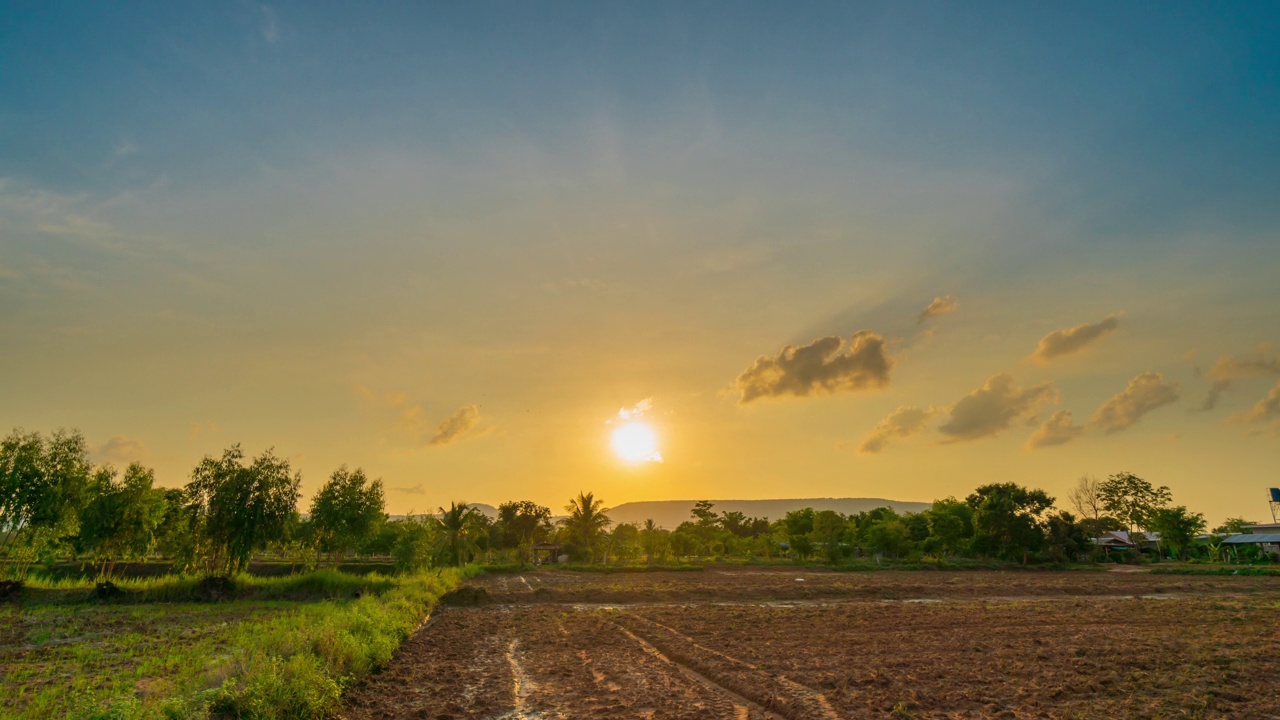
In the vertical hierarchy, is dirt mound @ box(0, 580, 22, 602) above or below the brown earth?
below

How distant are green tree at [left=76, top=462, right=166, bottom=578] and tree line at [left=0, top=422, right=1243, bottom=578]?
65 mm

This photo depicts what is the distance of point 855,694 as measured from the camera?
11195 millimetres

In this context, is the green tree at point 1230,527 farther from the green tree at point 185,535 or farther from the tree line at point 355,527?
the green tree at point 185,535

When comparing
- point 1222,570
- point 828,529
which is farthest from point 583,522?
point 1222,570

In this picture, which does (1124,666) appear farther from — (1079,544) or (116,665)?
(1079,544)

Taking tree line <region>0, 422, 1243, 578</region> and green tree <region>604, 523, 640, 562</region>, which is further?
green tree <region>604, 523, 640, 562</region>

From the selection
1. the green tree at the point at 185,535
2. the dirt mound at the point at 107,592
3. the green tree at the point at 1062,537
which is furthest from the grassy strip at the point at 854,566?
the dirt mound at the point at 107,592

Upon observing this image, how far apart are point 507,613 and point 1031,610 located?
21587 mm

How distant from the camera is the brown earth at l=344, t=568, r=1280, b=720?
1055 cm

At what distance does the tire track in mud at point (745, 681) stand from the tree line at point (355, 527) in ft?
84.6

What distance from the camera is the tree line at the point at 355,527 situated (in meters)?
28.4

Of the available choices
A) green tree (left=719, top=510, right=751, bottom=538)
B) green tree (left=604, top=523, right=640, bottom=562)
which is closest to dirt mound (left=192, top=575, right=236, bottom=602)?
green tree (left=604, top=523, right=640, bottom=562)

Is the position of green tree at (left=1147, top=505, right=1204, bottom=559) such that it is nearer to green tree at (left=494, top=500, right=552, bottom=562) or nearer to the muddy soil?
the muddy soil

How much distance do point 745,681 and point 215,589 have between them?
28.3m
